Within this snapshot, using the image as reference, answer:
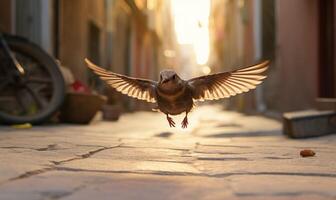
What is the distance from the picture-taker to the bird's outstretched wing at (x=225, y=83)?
12.1ft

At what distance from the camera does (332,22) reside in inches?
284

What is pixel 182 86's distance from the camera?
3246mm

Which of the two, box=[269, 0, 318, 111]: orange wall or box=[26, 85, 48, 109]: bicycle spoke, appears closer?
box=[26, 85, 48, 109]: bicycle spoke

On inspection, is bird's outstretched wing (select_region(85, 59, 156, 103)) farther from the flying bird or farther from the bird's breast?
the bird's breast

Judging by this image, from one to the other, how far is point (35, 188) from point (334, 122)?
3.89 m

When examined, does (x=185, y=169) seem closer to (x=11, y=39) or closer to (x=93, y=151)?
(x=93, y=151)

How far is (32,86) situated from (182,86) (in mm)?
3377

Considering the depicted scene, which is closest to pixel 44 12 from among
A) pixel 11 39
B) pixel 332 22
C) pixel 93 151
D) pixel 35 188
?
pixel 11 39

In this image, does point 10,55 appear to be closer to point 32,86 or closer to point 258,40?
point 32,86

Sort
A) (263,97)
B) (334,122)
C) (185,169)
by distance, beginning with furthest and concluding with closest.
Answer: (263,97), (334,122), (185,169)

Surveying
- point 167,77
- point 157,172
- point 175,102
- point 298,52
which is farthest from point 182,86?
point 298,52

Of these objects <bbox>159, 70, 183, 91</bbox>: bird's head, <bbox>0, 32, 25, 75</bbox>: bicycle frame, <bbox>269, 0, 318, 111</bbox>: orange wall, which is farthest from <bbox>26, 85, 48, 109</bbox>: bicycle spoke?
<bbox>269, 0, 318, 111</bbox>: orange wall

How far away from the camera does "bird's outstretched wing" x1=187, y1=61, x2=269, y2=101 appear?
368 cm

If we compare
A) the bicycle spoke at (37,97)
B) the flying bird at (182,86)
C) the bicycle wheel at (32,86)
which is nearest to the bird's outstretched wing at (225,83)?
the flying bird at (182,86)
